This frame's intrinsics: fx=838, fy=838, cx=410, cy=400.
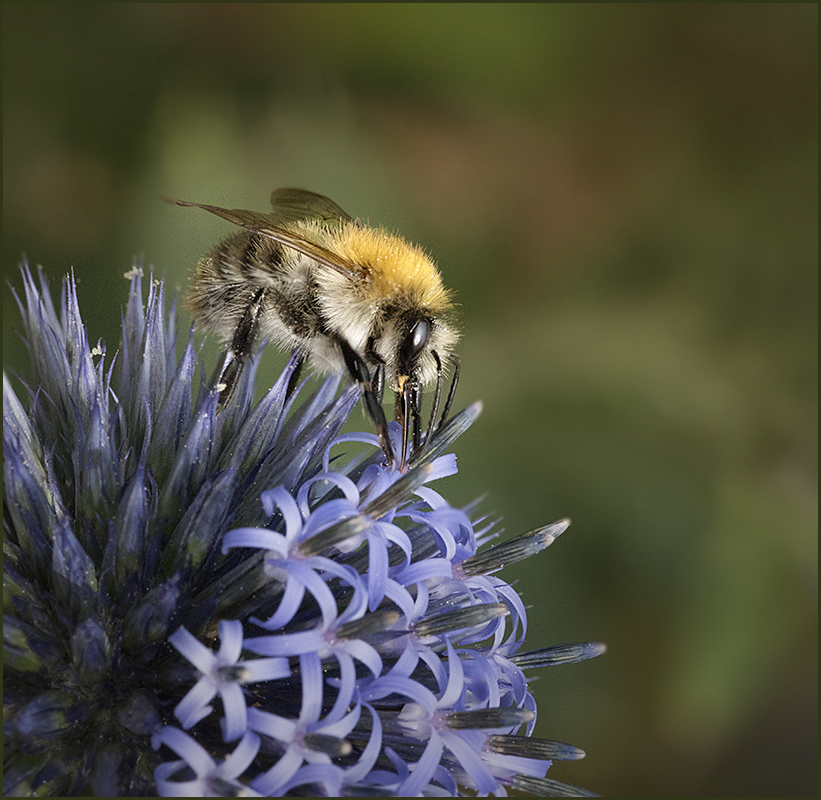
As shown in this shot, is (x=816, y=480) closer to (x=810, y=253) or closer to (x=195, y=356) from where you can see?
(x=810, y=253)

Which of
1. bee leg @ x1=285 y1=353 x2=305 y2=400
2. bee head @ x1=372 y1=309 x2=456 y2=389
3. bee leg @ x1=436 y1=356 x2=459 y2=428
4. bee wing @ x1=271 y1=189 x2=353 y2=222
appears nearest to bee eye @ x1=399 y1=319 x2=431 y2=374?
bee head @ x1=372 y1=309 x2=456 y2=389

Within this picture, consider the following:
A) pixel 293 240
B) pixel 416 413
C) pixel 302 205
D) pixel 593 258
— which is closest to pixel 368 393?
pixel 416 413

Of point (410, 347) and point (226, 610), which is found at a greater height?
point (410, 347)

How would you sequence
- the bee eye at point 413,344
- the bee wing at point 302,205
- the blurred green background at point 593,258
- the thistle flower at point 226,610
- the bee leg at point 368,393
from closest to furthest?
1. the thistle flower at point 226,610
2. the bee leg at point 368,393
3. the bee eye at point 413,344
4. the bee wing at point 302,205
5. the blurred green background at point 593,258

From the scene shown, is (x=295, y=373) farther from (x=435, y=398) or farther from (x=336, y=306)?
(x=435, y=398)

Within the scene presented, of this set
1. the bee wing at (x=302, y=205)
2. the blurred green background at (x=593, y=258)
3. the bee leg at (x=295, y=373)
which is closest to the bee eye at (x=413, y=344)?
the bee leg at (x=295, y=373)

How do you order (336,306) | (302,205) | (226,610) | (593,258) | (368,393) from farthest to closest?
(593,258) → (302,205) → (336,306) → (368,393) → (226,610)

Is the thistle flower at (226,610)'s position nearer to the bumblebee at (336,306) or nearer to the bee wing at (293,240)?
the bumblebee at (336,306)

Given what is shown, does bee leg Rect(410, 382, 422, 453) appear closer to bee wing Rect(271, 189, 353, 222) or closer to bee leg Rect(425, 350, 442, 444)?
bee leg Rect(425, 350, 442, 444)

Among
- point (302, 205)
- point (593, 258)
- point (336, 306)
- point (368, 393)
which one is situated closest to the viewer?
point (368, 393)
